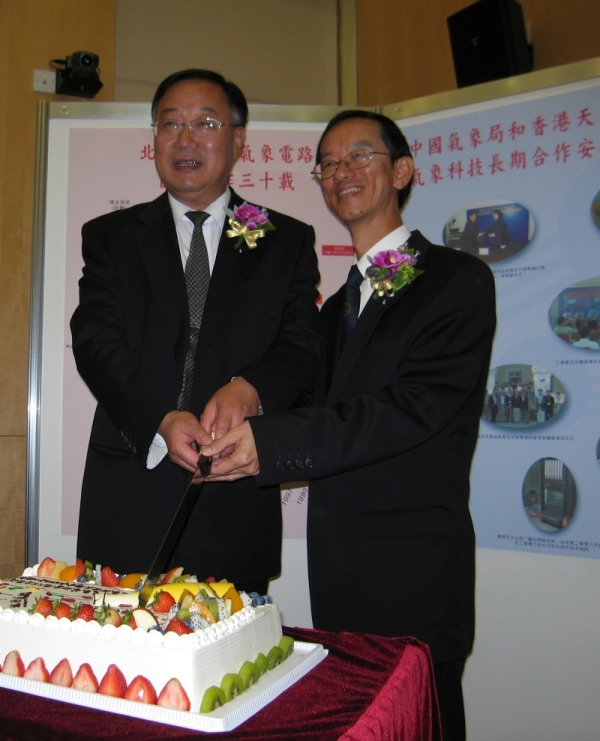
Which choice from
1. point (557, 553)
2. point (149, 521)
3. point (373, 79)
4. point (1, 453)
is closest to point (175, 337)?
point (149, 521)

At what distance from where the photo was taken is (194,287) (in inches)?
72.2

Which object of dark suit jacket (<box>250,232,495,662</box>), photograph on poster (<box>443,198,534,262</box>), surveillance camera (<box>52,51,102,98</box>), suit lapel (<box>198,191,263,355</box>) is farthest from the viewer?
surveillance camera (<box>52,51,102,98</box>)

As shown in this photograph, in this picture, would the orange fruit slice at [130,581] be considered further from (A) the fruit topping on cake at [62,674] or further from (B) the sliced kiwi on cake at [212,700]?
(B) the sliced kiwi on cake at [212,700]

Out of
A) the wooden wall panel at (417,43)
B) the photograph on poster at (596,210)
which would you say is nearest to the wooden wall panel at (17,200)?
the wooden wall panel at (417,43)

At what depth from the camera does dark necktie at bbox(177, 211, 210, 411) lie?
1.75 metres

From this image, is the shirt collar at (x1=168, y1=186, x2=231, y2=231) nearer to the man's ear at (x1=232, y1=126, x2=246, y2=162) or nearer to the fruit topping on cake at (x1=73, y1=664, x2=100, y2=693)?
the man's ear at (x1=232, y1=126, x2=246, y2=162)

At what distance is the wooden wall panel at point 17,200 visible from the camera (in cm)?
338

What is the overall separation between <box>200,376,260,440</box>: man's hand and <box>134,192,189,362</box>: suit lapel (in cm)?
23

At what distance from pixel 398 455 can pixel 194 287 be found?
2.18 ft

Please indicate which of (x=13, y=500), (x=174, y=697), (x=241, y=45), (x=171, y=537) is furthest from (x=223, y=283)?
(x=241, y=45)

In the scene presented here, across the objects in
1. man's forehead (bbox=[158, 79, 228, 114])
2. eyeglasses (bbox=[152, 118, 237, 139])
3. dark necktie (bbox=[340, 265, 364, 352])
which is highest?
man's forehead (bbox=[158, 79, 228, 114])

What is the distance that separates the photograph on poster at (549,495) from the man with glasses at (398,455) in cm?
85

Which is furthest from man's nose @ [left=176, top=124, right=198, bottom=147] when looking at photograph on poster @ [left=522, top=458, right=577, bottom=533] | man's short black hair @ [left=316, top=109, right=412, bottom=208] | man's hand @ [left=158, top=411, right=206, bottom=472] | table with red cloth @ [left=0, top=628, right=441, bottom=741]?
photograph on poster @ [left=522, top=458, right=577, bottom=533]

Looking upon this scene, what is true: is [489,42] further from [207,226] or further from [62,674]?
[62,674]
